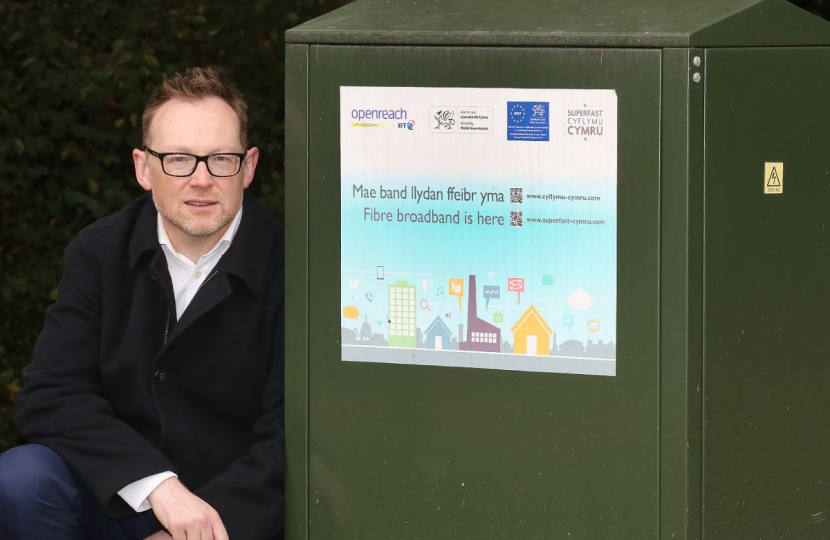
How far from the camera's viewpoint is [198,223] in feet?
12.1

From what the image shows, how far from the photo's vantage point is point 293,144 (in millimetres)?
3531

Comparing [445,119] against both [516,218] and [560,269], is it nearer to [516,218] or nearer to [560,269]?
[516,218]

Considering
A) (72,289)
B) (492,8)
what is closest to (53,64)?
(72,289)

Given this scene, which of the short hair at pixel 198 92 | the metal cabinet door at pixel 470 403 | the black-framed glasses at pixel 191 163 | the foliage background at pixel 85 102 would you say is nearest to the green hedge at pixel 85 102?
the foliage background at pixel 85 102

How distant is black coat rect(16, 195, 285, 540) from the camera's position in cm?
365

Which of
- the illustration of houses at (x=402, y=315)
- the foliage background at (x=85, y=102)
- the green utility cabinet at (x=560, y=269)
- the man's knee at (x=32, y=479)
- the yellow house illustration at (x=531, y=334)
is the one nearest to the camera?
the green utility cabinet at (x=560, y=269)

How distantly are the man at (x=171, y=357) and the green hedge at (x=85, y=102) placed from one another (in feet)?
11.9

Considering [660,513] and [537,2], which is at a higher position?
[537,2]

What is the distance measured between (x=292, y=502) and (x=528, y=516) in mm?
617

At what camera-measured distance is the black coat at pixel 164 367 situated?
3.65 meters

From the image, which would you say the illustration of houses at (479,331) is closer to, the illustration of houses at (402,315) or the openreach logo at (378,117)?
the illustration of houses at (402,315)

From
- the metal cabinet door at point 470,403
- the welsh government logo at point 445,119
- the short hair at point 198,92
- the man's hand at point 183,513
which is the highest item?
the short hair at point 198,92

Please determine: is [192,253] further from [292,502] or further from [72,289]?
[292,502]
